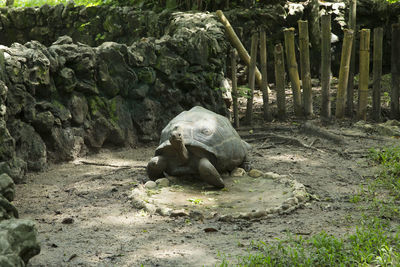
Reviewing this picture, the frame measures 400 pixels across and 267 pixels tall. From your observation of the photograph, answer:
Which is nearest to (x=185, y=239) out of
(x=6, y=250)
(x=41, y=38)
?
(x=6, y=250)

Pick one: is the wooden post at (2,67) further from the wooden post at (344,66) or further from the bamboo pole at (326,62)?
the wooden post at (344,66)

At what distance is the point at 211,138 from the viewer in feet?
19.7

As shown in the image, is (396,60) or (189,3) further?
(189,3)

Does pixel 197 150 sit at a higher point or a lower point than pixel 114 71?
lower

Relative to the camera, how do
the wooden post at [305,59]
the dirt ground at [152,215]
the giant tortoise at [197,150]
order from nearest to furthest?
the dirt ground at [152,215], the giant tortoise at [197,150], the wooden post at [305,59]

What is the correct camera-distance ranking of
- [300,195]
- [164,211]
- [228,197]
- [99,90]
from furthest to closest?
[99,90] → [228,197] → [300,195] → [164,211]

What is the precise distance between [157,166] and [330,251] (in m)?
2.82

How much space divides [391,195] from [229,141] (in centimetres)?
192

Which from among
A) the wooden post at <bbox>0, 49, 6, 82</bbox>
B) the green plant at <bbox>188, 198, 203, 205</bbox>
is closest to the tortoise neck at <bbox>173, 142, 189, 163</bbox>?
the green plant at <bbox>188, 198, 203, 205</bbox>

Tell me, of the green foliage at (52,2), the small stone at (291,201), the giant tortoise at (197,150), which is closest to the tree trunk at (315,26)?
the green foliage at (52,2)

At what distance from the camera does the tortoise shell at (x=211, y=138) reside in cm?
595

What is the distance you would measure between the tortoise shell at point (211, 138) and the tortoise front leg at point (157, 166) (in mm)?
99

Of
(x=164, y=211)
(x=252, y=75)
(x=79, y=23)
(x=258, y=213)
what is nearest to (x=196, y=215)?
(x=164, y=211)

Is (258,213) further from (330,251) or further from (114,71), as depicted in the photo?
(114,71)
